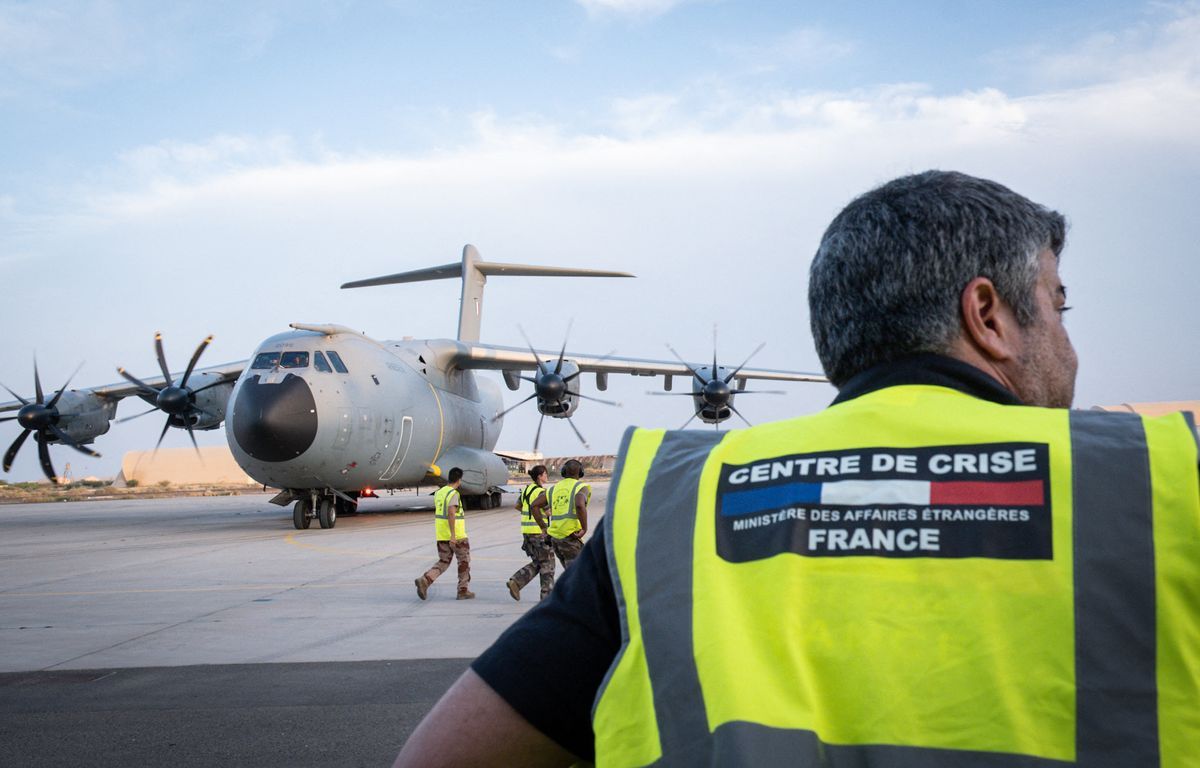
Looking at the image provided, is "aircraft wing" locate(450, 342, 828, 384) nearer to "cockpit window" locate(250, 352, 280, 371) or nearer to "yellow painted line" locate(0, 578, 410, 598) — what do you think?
"cockpit window" locate(250, 352, 280, 371)

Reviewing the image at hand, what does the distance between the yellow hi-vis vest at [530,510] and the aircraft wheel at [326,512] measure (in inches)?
441

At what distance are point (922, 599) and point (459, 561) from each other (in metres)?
10.3

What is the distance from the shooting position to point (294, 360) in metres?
19.2

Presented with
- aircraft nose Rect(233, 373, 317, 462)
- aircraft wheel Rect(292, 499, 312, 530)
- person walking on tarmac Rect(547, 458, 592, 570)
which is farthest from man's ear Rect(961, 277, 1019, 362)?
aircraft wheel Rect(292, 499, 312, 530)

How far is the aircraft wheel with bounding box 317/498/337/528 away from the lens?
2134 cm

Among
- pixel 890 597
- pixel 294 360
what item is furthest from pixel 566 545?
pixel 294 360

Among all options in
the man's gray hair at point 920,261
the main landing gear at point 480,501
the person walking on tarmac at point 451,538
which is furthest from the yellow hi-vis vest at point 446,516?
the main landing gear at point 480,501

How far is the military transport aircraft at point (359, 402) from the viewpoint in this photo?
1877 cm

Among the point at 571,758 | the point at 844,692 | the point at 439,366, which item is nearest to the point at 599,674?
the point at 571,758

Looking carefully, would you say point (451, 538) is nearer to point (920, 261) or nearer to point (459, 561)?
point (459, 561)

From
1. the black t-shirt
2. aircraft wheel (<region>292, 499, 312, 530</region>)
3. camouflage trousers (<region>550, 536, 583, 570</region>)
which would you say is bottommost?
aircraft wheel (<region>292, 499, 312, 530</region>)

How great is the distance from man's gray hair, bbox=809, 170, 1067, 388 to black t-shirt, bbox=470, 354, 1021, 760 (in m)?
0.07

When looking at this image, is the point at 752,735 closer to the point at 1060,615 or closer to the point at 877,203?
the point at 1060,615

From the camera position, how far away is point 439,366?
24312 millimetres
